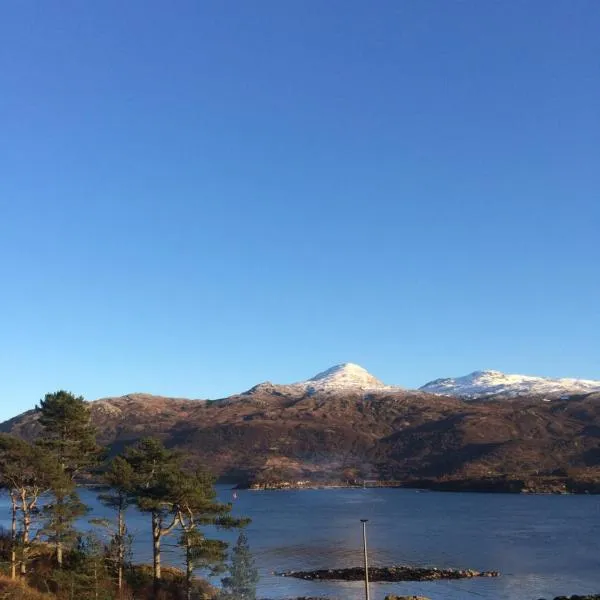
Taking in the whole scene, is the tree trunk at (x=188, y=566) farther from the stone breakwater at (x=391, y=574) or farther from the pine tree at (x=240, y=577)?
the stone breakwater at (x=391, y=574)

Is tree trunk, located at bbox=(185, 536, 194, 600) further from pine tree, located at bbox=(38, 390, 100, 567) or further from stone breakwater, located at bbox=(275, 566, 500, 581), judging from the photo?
stone breakwater, located at bbox=(275, 566, 500, 581)

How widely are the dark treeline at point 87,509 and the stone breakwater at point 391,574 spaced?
26.2 meters

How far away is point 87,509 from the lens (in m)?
44.0

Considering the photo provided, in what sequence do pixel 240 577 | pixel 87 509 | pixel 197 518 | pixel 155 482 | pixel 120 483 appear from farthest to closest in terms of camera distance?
pixel 87 509
pixel 120 483
pixel 197 518
pixel 155 482
pixel 240 577

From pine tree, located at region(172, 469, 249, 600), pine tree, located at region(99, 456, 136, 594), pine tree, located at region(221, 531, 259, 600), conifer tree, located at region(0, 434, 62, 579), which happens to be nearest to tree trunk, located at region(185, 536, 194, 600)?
pine tree, located at region(172, 469, 249, 600)

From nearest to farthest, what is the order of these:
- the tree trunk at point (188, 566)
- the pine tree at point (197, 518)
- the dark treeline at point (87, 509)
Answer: the dark treeline at point (87, 509)
the pine tree at point (197, 518)
the tree trunk at point (188, 566)

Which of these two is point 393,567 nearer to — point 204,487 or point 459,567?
point 459,567

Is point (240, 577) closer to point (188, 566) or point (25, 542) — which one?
point (188, 566)

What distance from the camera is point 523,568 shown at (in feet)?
244

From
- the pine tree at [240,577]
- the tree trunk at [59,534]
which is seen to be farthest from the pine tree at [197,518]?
the tree trunk at [59,534]

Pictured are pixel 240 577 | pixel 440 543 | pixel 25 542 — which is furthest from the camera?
pixel 440 543

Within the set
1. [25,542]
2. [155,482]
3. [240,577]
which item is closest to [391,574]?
[155,482]

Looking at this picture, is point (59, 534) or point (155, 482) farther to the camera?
point (155, 482)

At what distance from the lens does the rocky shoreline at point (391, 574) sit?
69.8m
